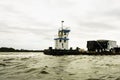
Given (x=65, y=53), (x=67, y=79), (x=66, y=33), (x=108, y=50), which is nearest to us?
(x=67, y=79)

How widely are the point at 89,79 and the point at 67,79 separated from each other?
114 centimetres

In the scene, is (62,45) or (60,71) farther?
(62,45)

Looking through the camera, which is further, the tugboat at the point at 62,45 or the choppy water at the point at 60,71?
the tugboat at the point at 62,45

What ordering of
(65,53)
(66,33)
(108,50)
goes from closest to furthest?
(65,53) → (66,33) → (108,50)

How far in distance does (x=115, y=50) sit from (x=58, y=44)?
24.7 metres

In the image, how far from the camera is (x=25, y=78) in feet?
38.4

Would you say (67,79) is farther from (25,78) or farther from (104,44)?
(104,44)

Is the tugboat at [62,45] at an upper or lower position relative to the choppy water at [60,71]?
upper

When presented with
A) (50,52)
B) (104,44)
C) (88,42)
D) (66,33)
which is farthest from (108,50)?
(50,52)

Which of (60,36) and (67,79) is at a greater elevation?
(60,36)

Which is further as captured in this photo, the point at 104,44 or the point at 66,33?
the point at 104,44

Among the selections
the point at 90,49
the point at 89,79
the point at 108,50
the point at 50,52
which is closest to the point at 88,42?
the point at 90,49

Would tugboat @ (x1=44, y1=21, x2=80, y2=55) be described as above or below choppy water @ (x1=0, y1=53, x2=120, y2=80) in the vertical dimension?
above

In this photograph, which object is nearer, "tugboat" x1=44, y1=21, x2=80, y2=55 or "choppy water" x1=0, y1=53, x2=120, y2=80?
"choppy water" x1=0, y1=53, x2=120, y2=80
